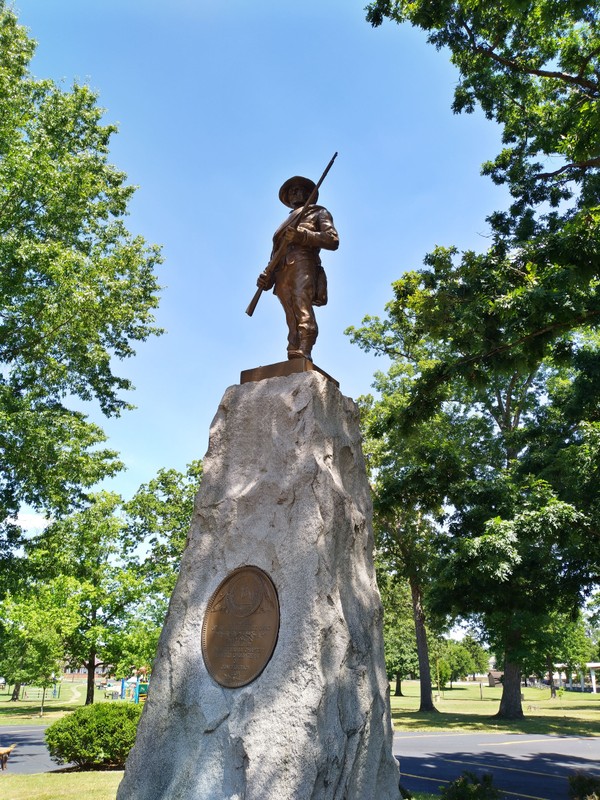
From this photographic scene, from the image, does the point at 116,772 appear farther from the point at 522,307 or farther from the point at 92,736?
the point at 522,307

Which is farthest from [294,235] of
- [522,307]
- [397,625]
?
[397,625]

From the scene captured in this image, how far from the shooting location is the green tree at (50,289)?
13.9 meters

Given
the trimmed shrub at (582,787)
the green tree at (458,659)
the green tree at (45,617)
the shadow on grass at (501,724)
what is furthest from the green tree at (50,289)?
the green tree at (458,659)

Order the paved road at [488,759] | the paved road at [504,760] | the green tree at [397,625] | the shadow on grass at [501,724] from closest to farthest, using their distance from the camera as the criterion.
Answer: the paved road at [504,760], the paved road at [488,759], the shadow on grass at [501,724], the green tree at [397,625]

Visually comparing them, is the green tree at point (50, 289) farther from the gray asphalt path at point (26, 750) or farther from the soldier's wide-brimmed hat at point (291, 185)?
the soldier's wide-brimmed hat at point (291, 185)

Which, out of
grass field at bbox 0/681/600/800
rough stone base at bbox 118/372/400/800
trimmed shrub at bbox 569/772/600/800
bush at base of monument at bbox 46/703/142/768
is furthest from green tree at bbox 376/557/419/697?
rough stone base at bbox 118/372/400/800

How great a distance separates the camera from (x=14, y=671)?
36.8 metres

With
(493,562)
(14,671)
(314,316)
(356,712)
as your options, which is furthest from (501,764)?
(14,671)

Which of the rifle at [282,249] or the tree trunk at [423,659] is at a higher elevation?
the rifle at [282,249]

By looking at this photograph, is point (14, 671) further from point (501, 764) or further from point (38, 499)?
point (501, 764)

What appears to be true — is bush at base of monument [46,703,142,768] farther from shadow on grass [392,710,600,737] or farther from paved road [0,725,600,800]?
shadow on grass [392,710,600,737]

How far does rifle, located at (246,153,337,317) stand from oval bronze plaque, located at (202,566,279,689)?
9.47 ft

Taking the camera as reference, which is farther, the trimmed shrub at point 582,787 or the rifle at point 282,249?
the trimmed shrub at point 582,787

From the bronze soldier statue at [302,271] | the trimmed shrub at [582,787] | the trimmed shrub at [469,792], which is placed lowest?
the trimmed shrub at [582,787]
